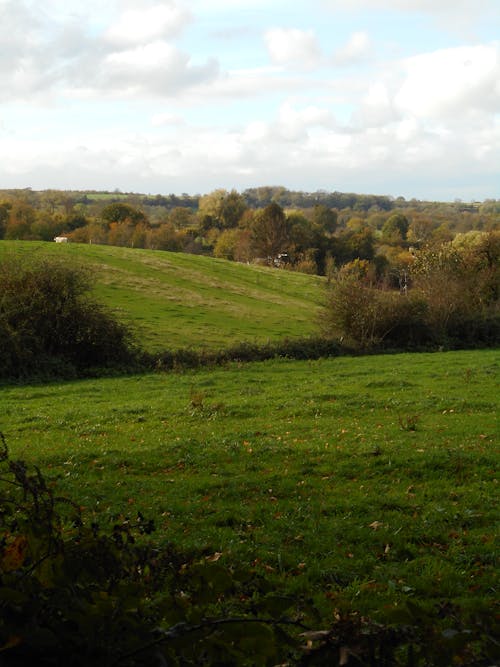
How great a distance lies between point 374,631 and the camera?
217 centimetres

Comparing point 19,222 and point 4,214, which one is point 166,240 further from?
point 4,214

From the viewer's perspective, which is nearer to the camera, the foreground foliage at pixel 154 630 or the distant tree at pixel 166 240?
the foreground foliage at pixel 154 630

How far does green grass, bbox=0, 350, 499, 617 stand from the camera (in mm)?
7133

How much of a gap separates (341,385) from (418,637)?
19.3 m

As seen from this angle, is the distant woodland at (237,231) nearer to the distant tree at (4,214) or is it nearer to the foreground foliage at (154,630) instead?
the distant tree at (4,214)

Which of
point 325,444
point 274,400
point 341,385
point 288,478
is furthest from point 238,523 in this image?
point 341,385

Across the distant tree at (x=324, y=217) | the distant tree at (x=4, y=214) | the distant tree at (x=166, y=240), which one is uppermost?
the distant tree at (x=324, y=217)

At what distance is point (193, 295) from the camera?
50219 millimetres

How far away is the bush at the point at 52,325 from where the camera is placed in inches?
965

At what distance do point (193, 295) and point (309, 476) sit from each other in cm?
4049

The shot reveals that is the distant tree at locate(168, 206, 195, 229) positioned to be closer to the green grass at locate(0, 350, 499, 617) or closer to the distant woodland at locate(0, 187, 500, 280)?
the distant woodland at locate(0, 187, 500, 280)

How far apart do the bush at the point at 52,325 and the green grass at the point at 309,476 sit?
4450mm

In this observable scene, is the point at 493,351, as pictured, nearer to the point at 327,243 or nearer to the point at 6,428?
the point at 6,428

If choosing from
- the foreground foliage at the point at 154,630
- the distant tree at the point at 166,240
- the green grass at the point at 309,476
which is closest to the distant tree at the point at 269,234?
the distant tree at the point at 166,240
